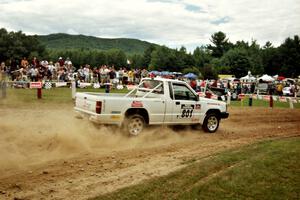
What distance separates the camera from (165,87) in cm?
1153

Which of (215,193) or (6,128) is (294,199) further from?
(6,128)

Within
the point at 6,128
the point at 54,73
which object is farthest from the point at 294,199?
the point at 54,73

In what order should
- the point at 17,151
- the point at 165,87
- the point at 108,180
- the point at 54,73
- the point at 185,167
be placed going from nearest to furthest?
the point at 108,180 < the point at 185,167 < the point at 17,151 < the point at 165,87 < the point at 54,73

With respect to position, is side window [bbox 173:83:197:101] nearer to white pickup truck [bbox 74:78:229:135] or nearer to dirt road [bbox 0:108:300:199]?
white pickup truck [bbox 74:78:229:135]

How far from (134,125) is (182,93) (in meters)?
2.17

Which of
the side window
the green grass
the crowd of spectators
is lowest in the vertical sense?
the green grass

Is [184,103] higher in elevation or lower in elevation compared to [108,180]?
higher

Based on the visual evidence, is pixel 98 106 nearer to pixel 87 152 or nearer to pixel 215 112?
pixel 87 152

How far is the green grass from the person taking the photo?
570 centimetres

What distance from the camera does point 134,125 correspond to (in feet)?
35.4

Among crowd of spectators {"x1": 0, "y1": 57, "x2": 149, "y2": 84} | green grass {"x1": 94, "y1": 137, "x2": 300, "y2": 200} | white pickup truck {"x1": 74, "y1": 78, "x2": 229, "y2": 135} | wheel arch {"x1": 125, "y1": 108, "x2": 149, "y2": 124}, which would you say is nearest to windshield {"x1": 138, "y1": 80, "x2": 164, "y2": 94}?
white pickup truck {"x1": 74, "y1": 78, "x2": 229, "y2": 135}

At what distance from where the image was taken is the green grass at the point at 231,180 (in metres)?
5.70

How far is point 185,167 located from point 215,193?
1587 millimetres

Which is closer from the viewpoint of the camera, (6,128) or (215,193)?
(215,193)
